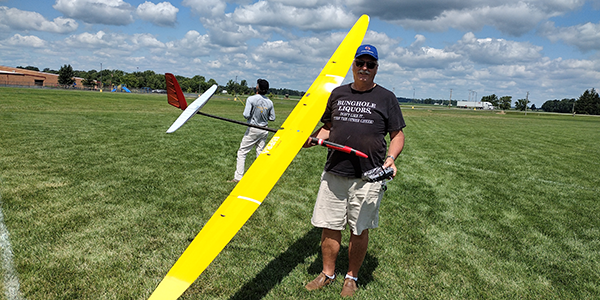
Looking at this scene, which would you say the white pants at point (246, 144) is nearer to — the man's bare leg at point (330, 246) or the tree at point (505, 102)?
the man's bare leg at point (330, 246)

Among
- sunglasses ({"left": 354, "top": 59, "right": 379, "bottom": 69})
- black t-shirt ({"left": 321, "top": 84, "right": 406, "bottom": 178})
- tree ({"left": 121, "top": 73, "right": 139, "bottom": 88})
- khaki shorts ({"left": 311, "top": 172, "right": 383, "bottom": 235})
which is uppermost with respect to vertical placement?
tree ({"left": 121, "top": 73, "right": 139, "bottom": 88})

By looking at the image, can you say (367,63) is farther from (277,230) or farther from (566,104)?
(566,104)

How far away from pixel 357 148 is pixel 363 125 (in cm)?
21

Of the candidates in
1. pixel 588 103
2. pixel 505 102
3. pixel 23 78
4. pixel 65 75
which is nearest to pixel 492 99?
pixel 505 102

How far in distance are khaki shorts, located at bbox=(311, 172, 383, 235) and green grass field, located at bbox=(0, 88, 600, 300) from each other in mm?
726

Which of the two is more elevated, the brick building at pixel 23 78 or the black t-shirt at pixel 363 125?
the brick building at pixel 23 78

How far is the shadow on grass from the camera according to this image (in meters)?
3.22

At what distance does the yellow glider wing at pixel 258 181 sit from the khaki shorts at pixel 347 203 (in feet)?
1.62

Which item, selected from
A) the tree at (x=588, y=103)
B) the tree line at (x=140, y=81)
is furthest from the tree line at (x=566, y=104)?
the tree line at (x=140, y=81)

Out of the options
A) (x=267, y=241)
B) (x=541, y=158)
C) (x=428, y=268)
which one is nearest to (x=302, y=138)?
(x=267, y=241)

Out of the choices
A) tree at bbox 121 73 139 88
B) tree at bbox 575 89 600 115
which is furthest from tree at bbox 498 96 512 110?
tree at bbox 121 73 139 88

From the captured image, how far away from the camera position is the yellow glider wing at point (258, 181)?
2.29 metres

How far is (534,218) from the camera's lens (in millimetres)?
5555

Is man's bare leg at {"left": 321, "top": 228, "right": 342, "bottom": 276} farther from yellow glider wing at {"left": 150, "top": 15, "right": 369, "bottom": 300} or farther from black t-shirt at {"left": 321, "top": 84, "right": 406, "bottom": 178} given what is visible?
yellow glider wing at {"left": 150, "top": 15, "right": 369, "bottom": 300}
